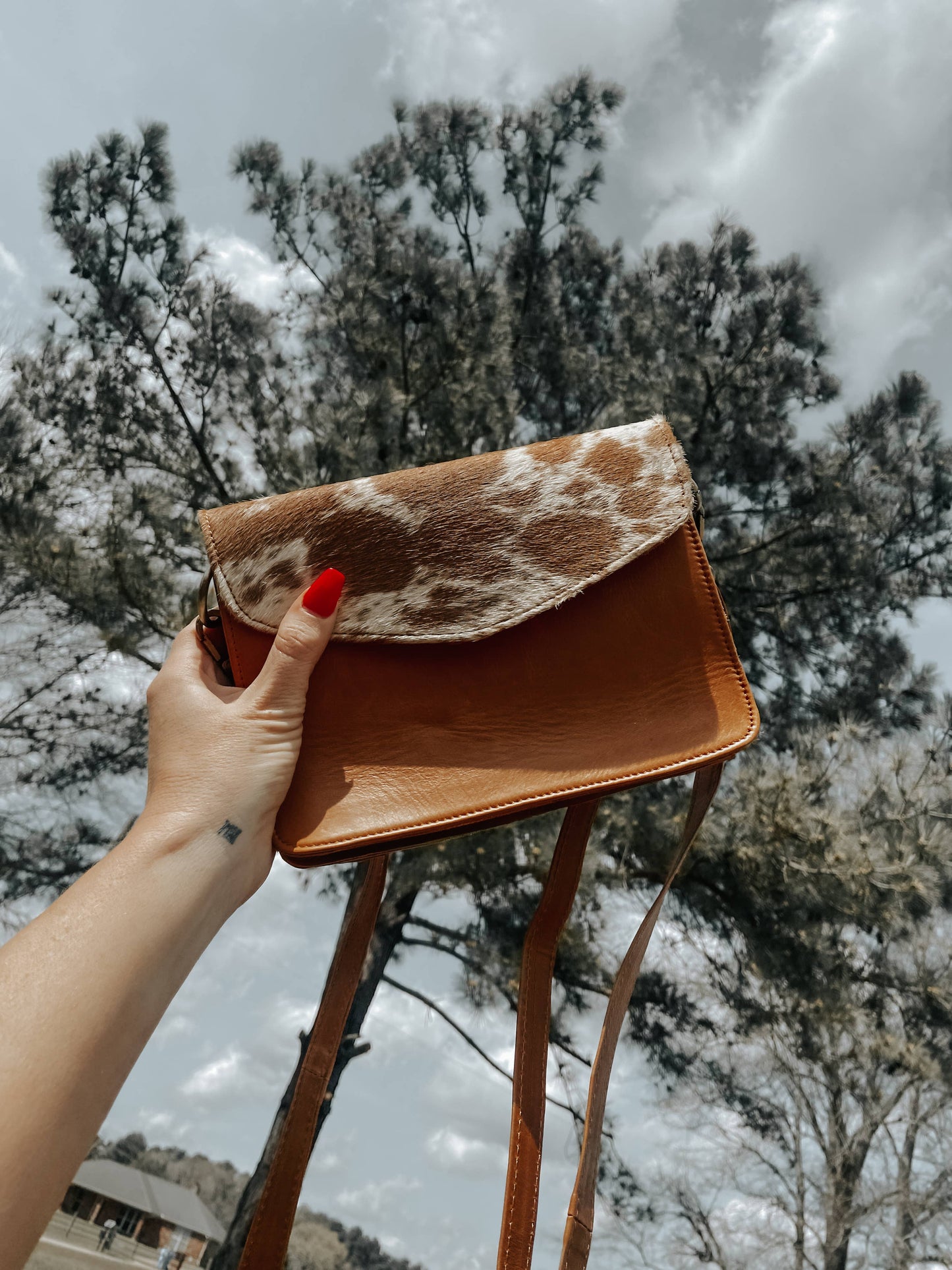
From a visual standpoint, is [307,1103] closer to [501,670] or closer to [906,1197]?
[501,670]

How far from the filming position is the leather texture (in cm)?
93

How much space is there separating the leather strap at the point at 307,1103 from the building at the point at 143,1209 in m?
23.5

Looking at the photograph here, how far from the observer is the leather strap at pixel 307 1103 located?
85 centimetres

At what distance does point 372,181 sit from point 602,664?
236 inches

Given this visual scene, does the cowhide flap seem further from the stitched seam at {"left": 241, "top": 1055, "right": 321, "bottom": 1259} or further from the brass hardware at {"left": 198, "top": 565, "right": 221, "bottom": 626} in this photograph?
the stitched seam at {"left": 241, "top": 1055, "right": 321, "bottom": 1259}

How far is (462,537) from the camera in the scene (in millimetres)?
1054

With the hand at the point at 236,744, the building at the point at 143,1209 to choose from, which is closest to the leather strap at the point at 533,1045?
the hand at the point at 236,744

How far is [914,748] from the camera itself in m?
4.72

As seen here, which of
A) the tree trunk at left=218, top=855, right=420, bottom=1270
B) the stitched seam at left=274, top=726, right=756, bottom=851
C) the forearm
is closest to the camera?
the forearm

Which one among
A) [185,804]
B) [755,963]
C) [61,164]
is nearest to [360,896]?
[185,804]

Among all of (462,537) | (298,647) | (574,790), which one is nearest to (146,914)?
(298,647)

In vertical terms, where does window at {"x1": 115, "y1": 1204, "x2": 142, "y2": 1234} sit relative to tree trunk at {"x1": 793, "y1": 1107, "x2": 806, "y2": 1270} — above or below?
below

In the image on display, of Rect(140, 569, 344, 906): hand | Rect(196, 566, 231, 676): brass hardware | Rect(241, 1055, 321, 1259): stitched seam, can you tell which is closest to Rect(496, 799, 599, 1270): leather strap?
Rect(241, 1055, 321, 1259): stitched seam

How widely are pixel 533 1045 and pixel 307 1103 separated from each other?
0.26 meters
